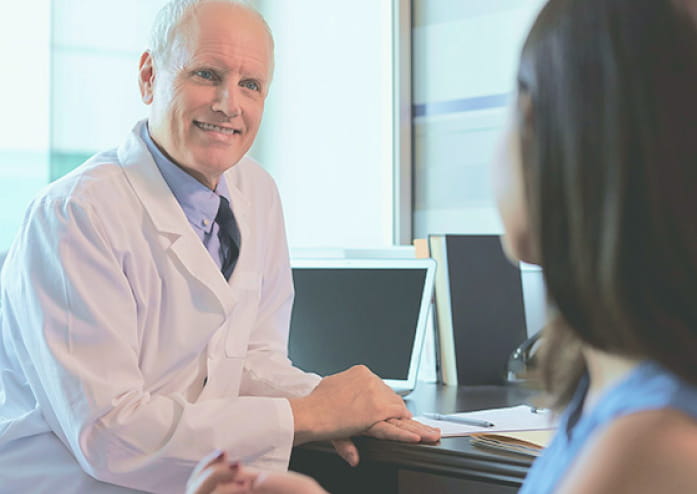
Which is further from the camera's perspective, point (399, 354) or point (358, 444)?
point (399, 354)

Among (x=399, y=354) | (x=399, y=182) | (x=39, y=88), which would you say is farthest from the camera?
(x=399, y=182)

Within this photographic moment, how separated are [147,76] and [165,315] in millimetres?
437

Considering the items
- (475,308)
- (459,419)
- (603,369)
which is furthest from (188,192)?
(603,369)

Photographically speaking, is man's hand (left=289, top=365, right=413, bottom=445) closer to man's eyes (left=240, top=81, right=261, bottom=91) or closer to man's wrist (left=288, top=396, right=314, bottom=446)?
man's wrist (left=288, top=396, right=314, bottom=446)

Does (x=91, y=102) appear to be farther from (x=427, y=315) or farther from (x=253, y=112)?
(x=427, y=315)

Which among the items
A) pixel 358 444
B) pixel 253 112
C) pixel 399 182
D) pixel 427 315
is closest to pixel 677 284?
pixel 358 444

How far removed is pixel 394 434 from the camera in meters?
1.32

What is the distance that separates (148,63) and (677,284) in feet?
3.90

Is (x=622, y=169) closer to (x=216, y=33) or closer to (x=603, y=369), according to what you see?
(x=603, y=369)

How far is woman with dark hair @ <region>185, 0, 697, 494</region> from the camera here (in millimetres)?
529

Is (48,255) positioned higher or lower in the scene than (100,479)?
higher

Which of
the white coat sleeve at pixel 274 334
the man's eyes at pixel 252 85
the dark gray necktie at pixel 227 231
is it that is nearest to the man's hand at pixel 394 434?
the white coat sleeve at pixel 274 334

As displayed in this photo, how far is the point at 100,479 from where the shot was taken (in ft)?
4.19

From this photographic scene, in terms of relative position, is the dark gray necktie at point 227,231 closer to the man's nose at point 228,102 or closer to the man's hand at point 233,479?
the man's nose at point 228,102
